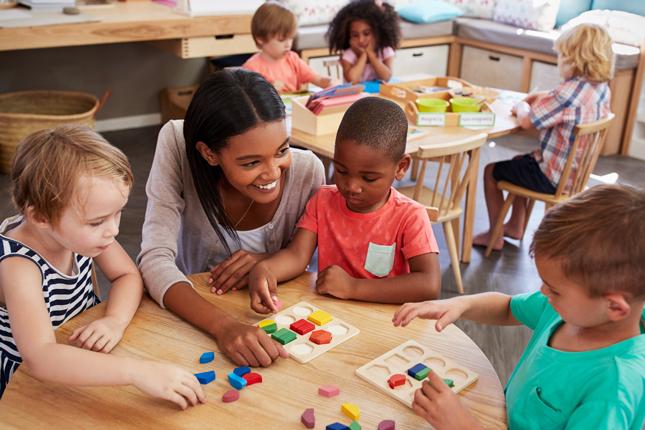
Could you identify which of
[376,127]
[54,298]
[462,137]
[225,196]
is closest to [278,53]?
[462,137]

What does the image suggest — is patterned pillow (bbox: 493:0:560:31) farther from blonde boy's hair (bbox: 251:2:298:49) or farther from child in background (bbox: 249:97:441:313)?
child in background (bbox: 249:97:441:313)

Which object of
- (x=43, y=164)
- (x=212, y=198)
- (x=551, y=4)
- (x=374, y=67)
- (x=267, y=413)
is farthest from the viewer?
(x=551, y=4)

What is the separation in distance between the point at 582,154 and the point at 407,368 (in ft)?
7.46

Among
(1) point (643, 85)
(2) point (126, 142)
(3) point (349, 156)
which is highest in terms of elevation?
(3) point (349, 156)

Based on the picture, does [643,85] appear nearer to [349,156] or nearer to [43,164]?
[349,156]

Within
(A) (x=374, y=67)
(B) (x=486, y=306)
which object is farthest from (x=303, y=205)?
(A) (x=374, y=67)

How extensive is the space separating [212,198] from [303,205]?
0.23m

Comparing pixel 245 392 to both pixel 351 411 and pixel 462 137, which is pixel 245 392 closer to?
pixel 351 411

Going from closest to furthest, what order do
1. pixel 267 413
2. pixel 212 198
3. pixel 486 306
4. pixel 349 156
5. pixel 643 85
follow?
pixel 267 413
pixel 486 306
pixel 349 156
pixel 212 198
pixel 643 85

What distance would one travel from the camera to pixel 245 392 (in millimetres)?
1207

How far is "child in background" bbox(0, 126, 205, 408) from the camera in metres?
1.18

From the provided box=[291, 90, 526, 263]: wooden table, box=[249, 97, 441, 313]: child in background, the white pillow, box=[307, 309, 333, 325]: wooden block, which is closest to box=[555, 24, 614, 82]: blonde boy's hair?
box=[291, 90, 526, 263]: wooden table

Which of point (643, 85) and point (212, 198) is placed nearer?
point (212, 198)

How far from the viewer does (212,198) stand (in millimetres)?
1690
